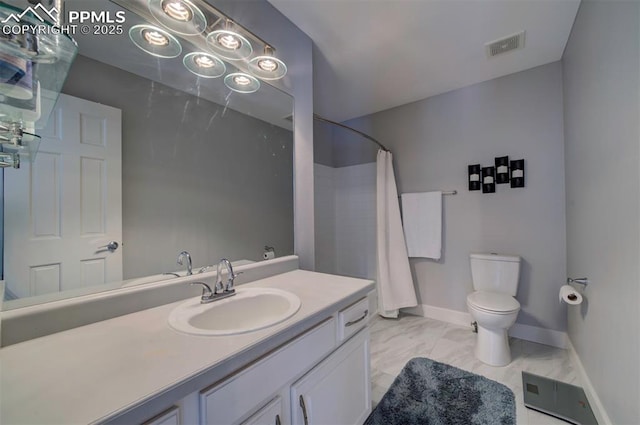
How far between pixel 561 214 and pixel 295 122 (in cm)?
233

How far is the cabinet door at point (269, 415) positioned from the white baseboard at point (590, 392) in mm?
1662

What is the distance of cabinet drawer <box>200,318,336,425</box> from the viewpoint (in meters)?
0.61

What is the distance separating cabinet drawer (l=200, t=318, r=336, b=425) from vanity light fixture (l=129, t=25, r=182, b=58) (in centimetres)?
135

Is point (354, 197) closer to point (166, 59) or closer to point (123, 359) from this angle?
point (166, 59)

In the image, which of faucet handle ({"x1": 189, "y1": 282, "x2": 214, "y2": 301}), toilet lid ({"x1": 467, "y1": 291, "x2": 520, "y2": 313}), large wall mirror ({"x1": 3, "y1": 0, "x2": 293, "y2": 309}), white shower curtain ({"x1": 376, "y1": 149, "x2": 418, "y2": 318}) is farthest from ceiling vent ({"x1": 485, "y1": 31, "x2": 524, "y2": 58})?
faucet handle ({"x1": 189, "y1": 282, "x2": 214, "y2": 301})

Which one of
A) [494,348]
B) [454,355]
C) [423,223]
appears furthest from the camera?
[423,223]

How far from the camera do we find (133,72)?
106 centimetres

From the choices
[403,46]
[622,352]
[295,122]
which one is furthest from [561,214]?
[295,122]

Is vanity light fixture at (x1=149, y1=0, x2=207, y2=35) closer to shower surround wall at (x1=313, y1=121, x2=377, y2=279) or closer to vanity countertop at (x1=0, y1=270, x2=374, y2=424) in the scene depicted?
vanity countertop at (x1=0, y1=270, x2=374, y2=424)

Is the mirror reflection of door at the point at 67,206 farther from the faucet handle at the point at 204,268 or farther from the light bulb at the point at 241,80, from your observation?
the light bulb at the point at 241,80

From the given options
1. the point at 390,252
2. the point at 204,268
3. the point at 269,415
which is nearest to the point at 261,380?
the point at 269,415

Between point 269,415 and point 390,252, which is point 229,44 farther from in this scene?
point 390,252

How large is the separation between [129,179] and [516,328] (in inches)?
122

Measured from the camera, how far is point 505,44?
1894 millimetres
